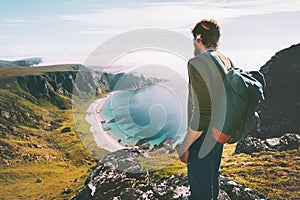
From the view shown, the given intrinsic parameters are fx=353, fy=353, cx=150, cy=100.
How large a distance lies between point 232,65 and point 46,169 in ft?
492

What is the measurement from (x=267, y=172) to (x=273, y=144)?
24.1ft

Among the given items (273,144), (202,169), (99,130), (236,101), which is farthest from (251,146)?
(236,101)

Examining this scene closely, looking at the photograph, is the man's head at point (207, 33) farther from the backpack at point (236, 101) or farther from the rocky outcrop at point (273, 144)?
the rocky outcrop at point (273, 144)

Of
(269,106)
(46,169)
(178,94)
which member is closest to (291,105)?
(269,106)

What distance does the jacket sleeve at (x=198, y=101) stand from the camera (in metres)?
6.76

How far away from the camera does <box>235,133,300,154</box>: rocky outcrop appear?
86.3 ft

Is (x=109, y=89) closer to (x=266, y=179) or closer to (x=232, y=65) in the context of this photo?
(x=232, y=65)

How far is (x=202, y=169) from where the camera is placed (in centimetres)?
725

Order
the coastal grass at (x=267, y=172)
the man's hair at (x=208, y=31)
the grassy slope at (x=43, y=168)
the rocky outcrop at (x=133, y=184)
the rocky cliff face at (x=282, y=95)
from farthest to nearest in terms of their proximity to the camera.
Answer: the grassy slope at (x=43, y=168) → the rocky cliff face at (x=282, y=95) → the coastal grass at (x=267, y=172) → the rocky outcrop at (x=133, y=184) → the man's hair at (x=208, y=31)

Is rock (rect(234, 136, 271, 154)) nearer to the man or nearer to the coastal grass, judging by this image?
the coastal grass

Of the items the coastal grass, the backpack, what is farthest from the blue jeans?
the coastal grass

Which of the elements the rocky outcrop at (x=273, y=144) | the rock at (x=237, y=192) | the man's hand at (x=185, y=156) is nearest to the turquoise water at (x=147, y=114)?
the man's hand at (x=185, y=156)

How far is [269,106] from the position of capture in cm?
3519

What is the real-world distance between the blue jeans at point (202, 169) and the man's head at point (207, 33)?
179 centimetres
